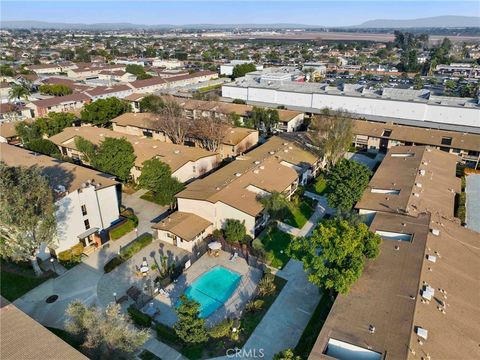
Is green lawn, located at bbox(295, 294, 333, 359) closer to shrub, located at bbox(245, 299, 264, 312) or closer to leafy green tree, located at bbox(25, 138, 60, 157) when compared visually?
shrub, located at bbox(245, 299, 264, 312)

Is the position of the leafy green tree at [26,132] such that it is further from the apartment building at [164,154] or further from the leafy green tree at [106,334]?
the leafy green tree at [106,334]

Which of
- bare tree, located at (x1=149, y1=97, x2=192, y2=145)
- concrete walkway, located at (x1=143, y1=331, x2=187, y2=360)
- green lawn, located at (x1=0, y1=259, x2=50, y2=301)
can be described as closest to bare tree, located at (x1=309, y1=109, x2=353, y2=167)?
bare tree, located at (x1=149, y1=97, x2=192, y2=145)

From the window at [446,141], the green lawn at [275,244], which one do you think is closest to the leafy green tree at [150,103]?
the green lawn at [275,244]

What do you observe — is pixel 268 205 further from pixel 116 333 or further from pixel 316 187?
pixel 116 333

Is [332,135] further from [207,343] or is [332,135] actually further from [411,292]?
[207,343]

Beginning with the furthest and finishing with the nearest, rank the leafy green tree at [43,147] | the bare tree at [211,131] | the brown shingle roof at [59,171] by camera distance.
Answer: the bare tree at [211,131] < the leafy green tree at [43,147] < the brown shingle roof at [59,171]
